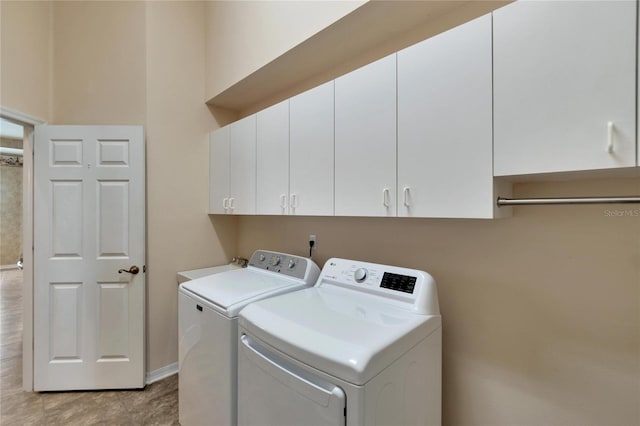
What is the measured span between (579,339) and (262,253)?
1.86 meters

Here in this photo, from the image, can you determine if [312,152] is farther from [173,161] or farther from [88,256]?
[88,256]

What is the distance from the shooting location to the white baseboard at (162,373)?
94.3 inches

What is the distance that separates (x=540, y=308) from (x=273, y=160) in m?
1.73

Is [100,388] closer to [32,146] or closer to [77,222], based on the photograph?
[77,222]

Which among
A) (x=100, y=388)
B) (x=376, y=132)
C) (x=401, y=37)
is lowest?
(x=100, y=388)

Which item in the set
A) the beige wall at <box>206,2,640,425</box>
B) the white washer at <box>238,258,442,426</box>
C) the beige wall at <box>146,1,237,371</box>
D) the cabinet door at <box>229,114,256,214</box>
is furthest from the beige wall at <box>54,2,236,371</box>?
the beige wall at <box>206,2,640,425</box>

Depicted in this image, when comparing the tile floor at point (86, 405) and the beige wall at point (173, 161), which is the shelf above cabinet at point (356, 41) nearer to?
the beige wall at point (173, 161)

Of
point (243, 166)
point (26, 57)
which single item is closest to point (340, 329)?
point (243, 166)

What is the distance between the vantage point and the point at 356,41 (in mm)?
1757

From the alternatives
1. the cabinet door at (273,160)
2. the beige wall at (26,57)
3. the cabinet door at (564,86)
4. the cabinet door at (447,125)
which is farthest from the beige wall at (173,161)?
the cabinet door at (564,86)

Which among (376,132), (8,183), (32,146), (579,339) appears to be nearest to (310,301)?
(376,132)

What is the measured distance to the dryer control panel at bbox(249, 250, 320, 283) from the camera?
183 cm

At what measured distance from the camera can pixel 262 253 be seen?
219cm

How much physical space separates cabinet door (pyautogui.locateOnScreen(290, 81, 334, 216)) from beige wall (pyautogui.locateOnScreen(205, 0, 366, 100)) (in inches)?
15.2
